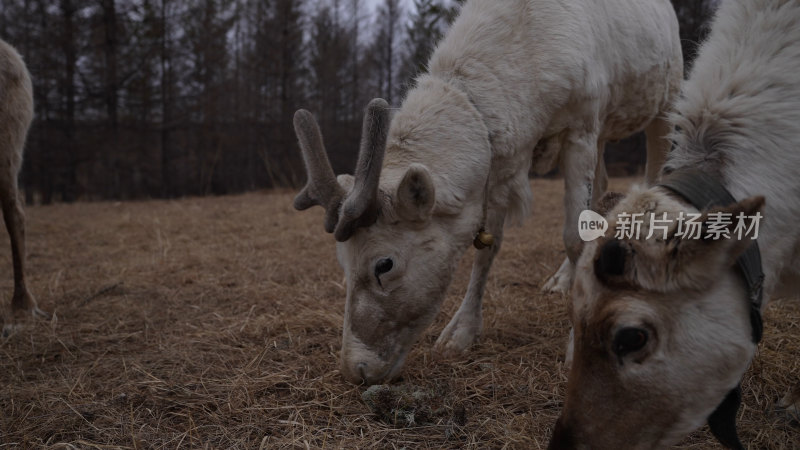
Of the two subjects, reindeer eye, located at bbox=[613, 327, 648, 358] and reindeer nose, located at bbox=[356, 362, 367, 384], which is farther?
reindeer nose, located at bbox=[356, 362, 367, 384]

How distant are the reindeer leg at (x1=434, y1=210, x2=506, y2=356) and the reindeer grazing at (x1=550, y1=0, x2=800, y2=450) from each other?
1543 millimetres

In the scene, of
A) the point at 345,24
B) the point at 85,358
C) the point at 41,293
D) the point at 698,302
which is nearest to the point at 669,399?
the point at 698,302

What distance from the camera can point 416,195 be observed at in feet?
8.79

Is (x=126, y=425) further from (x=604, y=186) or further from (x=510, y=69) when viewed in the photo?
(x=604, y=186)

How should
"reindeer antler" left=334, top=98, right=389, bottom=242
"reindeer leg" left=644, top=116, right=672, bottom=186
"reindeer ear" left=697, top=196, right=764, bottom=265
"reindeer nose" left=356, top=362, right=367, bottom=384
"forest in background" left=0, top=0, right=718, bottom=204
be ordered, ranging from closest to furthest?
"reindeer ear" left=697, top=196, right=764, bottom=265 < "reindeer antler" left=334, top=98, right=389, bottom=242 < "reindeer nose" left=356, top=362, right=367, bottom=384 < "reindeer leg" left=644, top=116, right=672, bottom=186 < "forest in background" left=0, top=0, right=718, bottom=204

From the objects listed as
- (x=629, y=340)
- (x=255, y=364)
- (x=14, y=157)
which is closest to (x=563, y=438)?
(x=629, y=340)

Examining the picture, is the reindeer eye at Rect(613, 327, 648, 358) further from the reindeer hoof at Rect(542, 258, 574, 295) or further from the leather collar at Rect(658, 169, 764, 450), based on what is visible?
the reindeer hoof at Rect(542, 258, 574, 295)

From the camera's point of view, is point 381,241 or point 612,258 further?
point 381,241

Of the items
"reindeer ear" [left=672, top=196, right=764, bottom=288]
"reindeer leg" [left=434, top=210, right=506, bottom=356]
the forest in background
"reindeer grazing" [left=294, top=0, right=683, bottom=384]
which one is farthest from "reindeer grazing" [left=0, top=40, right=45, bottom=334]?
the forest in background

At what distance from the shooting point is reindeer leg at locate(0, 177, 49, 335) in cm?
424

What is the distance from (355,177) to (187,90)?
1763cm

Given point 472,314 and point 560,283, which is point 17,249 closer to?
point 472,314

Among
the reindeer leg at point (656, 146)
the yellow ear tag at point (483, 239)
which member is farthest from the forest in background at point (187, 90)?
the yellow ear tag at point (483, 239)

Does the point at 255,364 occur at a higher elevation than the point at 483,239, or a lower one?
lower
